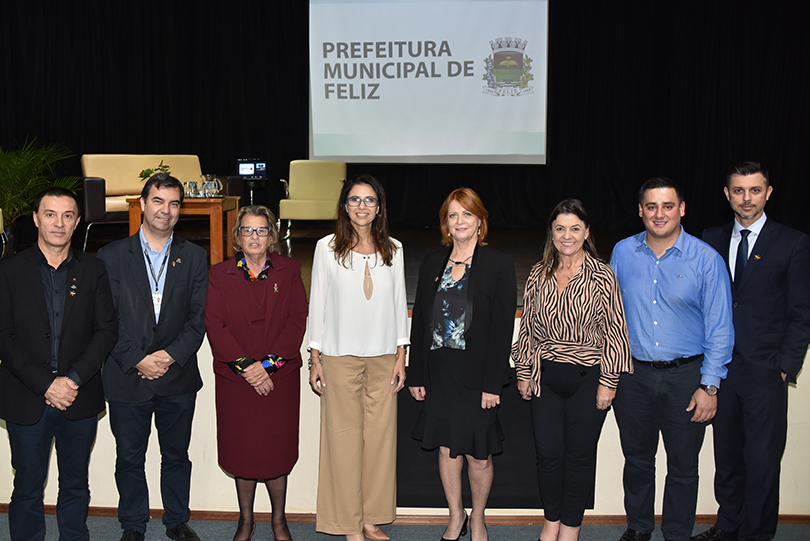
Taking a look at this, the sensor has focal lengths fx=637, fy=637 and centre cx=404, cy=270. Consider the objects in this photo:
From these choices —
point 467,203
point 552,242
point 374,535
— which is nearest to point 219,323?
point 467,203

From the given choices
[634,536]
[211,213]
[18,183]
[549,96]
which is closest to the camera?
[634,536]

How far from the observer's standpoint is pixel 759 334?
2.52 meters

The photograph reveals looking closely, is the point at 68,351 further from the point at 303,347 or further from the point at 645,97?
the point at 645,97

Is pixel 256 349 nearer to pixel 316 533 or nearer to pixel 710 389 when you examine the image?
pixel 316 533

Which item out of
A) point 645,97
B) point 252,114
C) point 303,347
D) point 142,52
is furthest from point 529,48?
point 303,347

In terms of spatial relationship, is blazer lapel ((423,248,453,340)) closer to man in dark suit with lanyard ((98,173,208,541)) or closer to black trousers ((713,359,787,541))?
man in dark suit with lanyard ((98,173,208,541))

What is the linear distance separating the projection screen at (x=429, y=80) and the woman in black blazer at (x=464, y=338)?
5895mm

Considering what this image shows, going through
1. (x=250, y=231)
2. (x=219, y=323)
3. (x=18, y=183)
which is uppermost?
(x=18, y=183)

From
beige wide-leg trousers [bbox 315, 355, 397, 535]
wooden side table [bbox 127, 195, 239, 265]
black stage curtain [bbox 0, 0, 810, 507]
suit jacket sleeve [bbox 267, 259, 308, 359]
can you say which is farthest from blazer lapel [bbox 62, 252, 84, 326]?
black stage curtain [bbox 0, 0, 810, 507]

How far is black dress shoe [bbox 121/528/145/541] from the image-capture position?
8.92 ft

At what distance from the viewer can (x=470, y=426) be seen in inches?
100

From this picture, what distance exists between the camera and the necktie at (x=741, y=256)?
2.56 meters

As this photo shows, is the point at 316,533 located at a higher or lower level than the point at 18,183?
lower

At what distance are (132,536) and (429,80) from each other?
21.6 feet
